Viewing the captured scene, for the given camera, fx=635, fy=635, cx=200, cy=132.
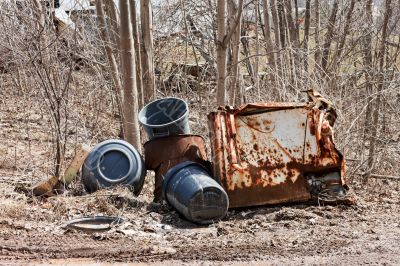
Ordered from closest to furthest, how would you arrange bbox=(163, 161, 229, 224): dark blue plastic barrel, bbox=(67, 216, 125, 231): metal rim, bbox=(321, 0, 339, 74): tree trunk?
bbox=(67, 216, 125, 231): metal rim → bbox=(163, 161, 229, 224): dark blue plastic barrel → bbox=(321, 0, 339, 74): tree trunk

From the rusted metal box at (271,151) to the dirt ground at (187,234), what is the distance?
0.21 m

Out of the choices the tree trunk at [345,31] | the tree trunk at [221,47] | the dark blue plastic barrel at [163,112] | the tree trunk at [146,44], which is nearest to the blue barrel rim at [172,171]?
the dark blue plastic barrel at [163,112]

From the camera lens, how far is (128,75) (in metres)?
7.98

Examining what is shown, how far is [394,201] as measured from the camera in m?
7.16

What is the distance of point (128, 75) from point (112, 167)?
1671 mm

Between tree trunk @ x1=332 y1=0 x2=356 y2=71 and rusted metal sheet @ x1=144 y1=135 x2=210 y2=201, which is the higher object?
tree trunk @ x1=332 y1=0 x2=356 y2=71

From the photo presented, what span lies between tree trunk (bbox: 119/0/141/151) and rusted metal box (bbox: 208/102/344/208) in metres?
1.83

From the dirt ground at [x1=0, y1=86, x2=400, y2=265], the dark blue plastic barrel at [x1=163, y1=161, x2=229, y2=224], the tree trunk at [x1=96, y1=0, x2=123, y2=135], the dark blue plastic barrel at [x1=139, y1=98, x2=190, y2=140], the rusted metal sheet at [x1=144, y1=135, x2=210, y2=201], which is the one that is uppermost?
the tree trunk at [x1=96, y1=0, x2=123, y2=135]

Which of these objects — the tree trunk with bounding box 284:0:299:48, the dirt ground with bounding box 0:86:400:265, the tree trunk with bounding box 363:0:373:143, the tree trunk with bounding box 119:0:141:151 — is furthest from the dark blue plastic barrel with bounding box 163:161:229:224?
the tree trunk with bounding box 284:0:299:48

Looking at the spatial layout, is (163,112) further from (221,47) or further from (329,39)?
(329,39)

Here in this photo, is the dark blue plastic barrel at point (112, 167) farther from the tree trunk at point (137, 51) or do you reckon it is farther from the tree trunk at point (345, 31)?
the tree trunk at point (345, 31)

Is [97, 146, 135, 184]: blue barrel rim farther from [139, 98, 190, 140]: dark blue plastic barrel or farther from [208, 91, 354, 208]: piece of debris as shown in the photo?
[208, 91, 354, 208]: piece of debris

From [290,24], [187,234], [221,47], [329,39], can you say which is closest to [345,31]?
[329,39]

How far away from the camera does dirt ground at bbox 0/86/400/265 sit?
4.98m
